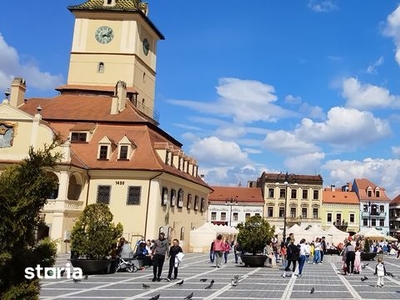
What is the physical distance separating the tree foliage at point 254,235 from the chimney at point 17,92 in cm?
2618

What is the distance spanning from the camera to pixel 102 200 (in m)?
38.2

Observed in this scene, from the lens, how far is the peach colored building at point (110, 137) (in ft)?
120

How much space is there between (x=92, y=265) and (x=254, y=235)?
30.1 feet

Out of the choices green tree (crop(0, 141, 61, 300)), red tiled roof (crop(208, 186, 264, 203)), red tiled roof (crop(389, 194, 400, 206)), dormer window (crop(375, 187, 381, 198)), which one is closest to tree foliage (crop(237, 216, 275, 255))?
green tree (crop(0, 141, 61, 300))

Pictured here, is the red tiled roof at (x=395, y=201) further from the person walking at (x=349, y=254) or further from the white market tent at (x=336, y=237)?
the person walking at (x=349, y=254)

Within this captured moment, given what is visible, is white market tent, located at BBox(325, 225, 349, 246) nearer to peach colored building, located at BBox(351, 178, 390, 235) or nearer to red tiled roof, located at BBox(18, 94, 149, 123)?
red tiled roof, located at BBox(18, 94, 149, 123)

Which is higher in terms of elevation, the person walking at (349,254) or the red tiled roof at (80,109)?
the red tiled roof at (80,109)

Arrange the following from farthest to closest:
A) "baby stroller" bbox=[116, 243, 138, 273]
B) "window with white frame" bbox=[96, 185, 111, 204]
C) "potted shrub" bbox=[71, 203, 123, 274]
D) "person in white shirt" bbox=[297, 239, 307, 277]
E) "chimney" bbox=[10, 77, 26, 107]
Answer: "chimney" bbox=[10, 77, 26, 107] → "window with white frame" bbox=[96, 185, 111, 204] → "baby stroller" bbox=[116, 243, 138, 273] → "person in white shirt" bbox=[297, 239, 307, 277] → "potted shrub" bbox=[71, 203, 123, 274]

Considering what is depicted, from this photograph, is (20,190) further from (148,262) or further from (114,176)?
(114,176)

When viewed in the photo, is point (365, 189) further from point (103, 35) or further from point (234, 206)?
point (103, 35)

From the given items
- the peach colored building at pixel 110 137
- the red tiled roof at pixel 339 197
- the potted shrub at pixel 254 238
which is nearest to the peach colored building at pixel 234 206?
the red tiled roof at pixel 339 197

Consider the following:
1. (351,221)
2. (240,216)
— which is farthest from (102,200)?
(351,221)

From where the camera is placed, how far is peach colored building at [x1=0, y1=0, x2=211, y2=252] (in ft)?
120

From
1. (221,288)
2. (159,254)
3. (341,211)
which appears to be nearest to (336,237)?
(159,254)
